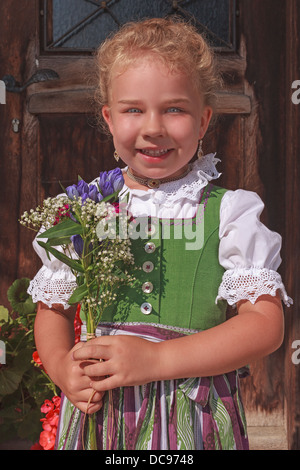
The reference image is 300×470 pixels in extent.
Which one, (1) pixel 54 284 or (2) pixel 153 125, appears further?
(1) pixel 54 284

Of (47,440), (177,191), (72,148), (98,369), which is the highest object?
(72,148)

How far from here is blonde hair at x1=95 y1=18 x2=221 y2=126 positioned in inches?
47.1

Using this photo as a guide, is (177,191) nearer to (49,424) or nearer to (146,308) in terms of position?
(146,308)

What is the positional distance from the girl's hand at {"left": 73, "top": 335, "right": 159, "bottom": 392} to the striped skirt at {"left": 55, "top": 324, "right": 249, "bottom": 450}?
82mm

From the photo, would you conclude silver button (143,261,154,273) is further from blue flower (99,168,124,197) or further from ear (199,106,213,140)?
ear (199,106,213,140)

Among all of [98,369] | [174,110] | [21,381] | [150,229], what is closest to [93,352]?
[98,369]

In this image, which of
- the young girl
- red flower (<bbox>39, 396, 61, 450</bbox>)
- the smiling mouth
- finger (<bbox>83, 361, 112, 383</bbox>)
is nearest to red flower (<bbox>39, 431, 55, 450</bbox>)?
red flower (<bbox>39, 396, 61, 450</bbox>)

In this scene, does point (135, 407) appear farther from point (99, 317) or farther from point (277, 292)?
point (277, 292)

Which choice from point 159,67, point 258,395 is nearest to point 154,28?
point 159,67

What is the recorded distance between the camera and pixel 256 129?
219 cm

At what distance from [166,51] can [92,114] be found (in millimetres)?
1015

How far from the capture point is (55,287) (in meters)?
1.27

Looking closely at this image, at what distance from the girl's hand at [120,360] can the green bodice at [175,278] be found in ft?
→ 0.36

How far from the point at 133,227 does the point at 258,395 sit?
4.24 feet
